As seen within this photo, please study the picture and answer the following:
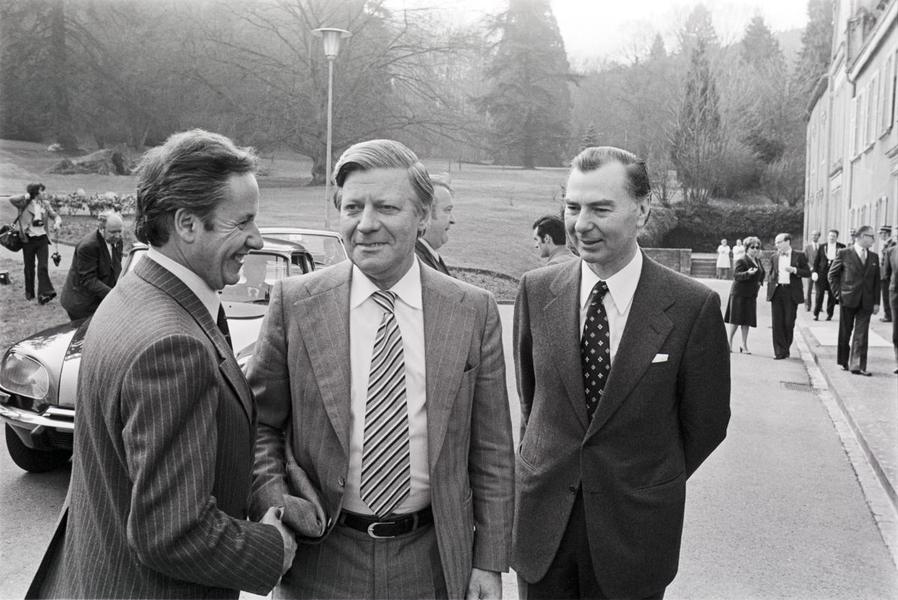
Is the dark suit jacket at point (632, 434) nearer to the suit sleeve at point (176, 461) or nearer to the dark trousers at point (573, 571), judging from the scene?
the dark trousers at point (573, 571)

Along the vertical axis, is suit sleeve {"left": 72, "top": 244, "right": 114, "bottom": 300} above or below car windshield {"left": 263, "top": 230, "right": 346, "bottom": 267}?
below

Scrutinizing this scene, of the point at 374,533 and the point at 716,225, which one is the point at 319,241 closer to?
the point at 374,533

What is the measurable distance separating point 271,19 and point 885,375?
23352mm

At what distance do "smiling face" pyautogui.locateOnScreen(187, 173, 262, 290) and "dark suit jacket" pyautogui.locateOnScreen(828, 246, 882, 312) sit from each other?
11235 millimetres

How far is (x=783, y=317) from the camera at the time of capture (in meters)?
12.8

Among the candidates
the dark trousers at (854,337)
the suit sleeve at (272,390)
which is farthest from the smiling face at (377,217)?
the dark trousers at (854,337)

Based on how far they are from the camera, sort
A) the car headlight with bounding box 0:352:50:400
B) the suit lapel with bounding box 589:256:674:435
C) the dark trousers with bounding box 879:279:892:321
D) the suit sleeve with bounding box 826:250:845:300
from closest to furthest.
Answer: the suit lapel with bounding box 589:256:674:435
the car headlight with bounding box 0:352:50:400
the suit sleeve with bounding box 826:250:845:300
the dark trousers with bounding box 879:279:892:321

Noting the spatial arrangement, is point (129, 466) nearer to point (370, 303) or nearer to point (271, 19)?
point (370, 303)

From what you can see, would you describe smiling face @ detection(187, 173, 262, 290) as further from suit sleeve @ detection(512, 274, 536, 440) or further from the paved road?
the paved road

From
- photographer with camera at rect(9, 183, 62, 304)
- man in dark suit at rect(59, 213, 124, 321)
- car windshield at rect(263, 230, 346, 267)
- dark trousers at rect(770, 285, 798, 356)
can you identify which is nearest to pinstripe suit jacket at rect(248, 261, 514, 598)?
car windshield at rect(263, 230, 346, 267)

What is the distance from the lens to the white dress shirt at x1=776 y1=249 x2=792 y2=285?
507 inches

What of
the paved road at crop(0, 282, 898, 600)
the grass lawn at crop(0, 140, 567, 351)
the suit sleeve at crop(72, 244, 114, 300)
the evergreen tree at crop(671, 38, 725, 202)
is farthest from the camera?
the evergreen tree at crop(671, 38, 725, 202)

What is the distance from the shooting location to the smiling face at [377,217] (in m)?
2.06

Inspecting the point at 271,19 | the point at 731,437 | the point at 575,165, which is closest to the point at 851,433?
the point at 731,437
